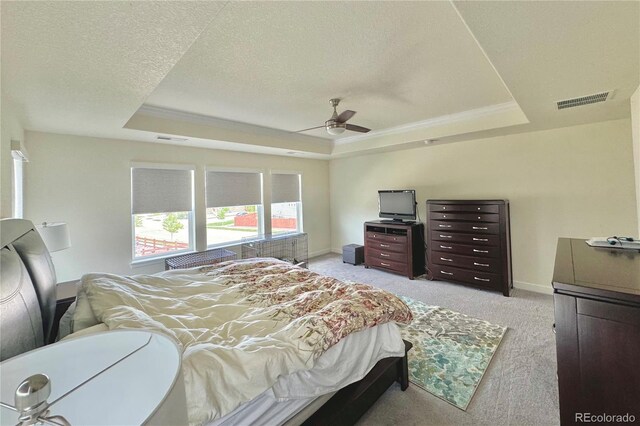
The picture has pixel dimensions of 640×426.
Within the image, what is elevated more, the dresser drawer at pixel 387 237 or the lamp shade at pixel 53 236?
the lamp shade at pixel 53 236

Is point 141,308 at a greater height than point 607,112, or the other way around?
point 607,112

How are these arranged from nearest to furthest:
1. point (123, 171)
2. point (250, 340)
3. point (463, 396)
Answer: point (250, 340) → point (463, 396) → point (123, 171)

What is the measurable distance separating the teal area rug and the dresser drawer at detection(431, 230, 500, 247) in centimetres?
127

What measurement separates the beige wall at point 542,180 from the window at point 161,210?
13.4 feet

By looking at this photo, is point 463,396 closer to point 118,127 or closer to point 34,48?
point 34,48

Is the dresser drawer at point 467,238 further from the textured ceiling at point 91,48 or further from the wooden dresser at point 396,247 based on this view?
the textured ceiling at point 91,48

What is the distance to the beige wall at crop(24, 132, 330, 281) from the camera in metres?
3.15

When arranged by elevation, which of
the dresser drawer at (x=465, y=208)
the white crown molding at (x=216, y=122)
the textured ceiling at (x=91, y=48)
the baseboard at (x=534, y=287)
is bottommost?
the baseboard at (x=534, y=287)

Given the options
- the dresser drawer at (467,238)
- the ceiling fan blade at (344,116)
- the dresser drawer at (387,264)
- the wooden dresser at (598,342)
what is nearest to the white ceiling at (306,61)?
the ceiling fan blade at (344,116)

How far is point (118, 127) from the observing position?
308 cm

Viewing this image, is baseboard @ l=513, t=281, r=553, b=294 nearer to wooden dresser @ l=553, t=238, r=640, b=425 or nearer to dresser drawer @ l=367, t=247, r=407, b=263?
dresser drawer @ l=367, t=247, r=407, b=263

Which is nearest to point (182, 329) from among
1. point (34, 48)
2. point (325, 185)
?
point (34, 48)

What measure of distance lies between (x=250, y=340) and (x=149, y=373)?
91 centimetres

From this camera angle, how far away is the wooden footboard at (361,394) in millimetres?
1507
